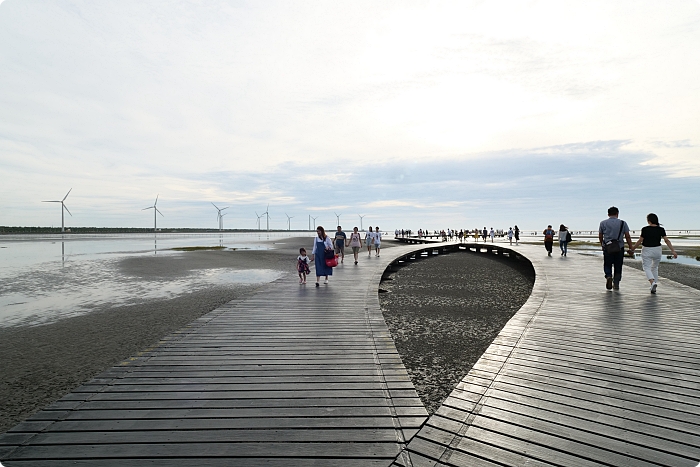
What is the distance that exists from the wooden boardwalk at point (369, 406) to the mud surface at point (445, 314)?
102 centimetres

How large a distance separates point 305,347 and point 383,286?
10278 mm

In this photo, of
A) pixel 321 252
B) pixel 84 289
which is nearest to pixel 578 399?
pixel 321 252

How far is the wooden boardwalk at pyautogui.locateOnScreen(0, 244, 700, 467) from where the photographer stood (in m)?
3.02

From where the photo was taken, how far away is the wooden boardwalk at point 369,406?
9.91 ft

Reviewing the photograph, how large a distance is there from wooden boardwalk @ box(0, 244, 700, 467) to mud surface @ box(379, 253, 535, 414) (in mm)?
1024

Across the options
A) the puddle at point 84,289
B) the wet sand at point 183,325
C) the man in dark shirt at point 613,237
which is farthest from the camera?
the puddle at point 84,289

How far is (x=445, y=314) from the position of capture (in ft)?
35.2

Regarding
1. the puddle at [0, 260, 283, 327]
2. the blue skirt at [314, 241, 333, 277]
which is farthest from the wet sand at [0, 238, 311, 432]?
the blue skirt at [314, 241, 333, 277]

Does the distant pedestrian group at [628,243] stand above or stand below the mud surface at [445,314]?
above

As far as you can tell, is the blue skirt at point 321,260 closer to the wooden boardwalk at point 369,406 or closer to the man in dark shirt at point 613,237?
the wooden boardwalk at point 369,406

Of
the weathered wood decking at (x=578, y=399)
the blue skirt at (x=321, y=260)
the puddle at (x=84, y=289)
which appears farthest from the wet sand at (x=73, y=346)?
the weathered wood decking at (x=578, y=399)

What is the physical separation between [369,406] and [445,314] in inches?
294

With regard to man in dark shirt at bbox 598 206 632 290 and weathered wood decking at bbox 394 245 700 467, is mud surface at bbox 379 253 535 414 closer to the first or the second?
weathered wood decking at bbox 394 245 700 467

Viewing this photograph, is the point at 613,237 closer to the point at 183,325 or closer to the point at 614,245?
the point at 614,245
